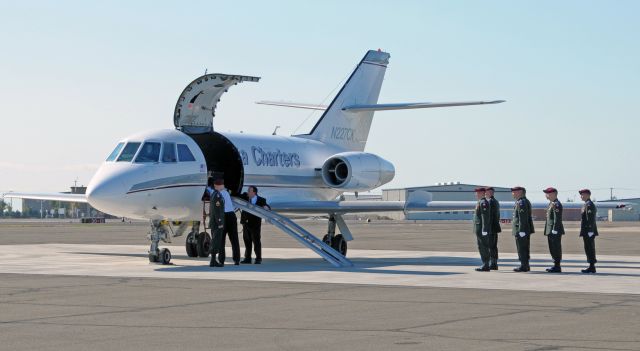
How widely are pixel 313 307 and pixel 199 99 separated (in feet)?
47.6

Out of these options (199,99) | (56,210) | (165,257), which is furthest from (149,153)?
(56,210)

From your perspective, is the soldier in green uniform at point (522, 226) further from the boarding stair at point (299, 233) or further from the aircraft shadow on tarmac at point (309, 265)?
the boarding stair at point (299, 233)

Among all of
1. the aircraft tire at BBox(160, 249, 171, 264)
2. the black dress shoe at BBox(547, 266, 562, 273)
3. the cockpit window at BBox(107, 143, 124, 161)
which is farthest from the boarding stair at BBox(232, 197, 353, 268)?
the black dress shoe at BBox(547, 266, 562, 273)

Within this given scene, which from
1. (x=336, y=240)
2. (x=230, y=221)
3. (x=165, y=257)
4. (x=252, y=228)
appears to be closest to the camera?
(x=165, y=257)

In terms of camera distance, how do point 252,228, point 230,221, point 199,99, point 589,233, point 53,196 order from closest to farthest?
point 589,233 < point 230,221 < point 252,228 < point 199,99 < point 53,196

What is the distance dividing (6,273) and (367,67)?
16400 millimetres

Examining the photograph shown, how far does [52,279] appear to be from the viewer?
61.2 ft

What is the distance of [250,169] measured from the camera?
27.4m

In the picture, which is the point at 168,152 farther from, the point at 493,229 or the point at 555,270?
the point at 555,270

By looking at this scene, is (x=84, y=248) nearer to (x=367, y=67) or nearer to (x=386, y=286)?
(x=367, y=67)

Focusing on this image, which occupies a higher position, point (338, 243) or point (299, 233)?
point (299, 233)

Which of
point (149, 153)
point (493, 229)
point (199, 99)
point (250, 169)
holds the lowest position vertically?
point (493, 229)

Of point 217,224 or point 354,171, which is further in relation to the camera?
point 354,171

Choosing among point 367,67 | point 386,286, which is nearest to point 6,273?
point 386,286
